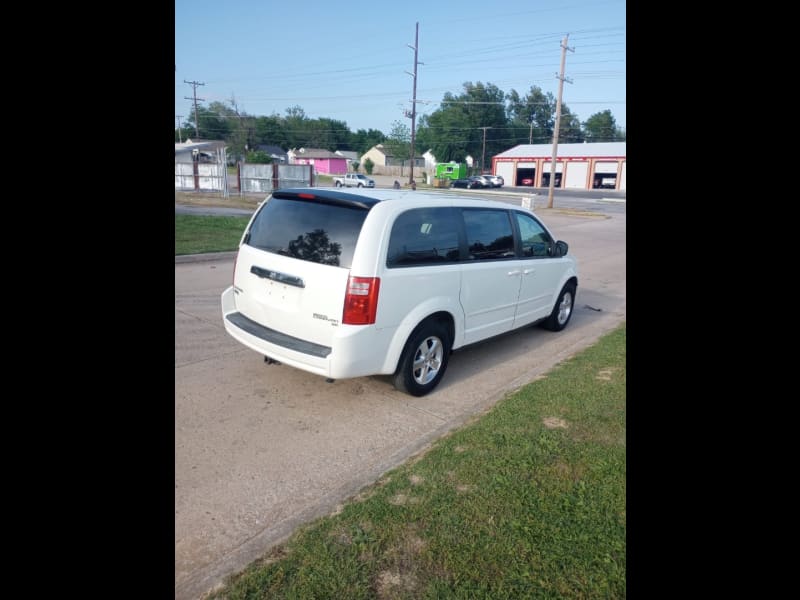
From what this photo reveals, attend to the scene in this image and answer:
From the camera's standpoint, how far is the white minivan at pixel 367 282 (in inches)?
169

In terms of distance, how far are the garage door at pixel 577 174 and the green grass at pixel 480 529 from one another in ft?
223

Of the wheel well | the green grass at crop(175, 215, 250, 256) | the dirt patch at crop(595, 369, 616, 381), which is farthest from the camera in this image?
the green grass at crop(175, 215, 250, 256)

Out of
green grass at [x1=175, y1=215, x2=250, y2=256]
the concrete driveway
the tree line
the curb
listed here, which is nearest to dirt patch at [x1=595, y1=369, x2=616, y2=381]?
the concrete driveway

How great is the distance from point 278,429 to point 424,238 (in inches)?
80.0

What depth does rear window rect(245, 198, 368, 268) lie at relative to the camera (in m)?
4.41

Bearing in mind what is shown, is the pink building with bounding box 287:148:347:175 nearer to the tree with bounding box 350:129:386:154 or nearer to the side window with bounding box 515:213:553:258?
the tree with bounding box 350:129:386:154

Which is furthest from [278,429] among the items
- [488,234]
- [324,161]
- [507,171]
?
[324,161]

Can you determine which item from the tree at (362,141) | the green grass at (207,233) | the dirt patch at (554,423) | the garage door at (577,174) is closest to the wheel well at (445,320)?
the dirt patch at (554,423)

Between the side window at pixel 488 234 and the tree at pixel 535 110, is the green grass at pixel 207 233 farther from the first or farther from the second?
the tree at pixel 535 110

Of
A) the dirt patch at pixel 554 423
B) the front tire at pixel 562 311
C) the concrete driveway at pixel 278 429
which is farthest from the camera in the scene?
the front tire at pixel 562 311

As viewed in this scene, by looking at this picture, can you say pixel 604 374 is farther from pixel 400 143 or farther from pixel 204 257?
pixel 400 143
